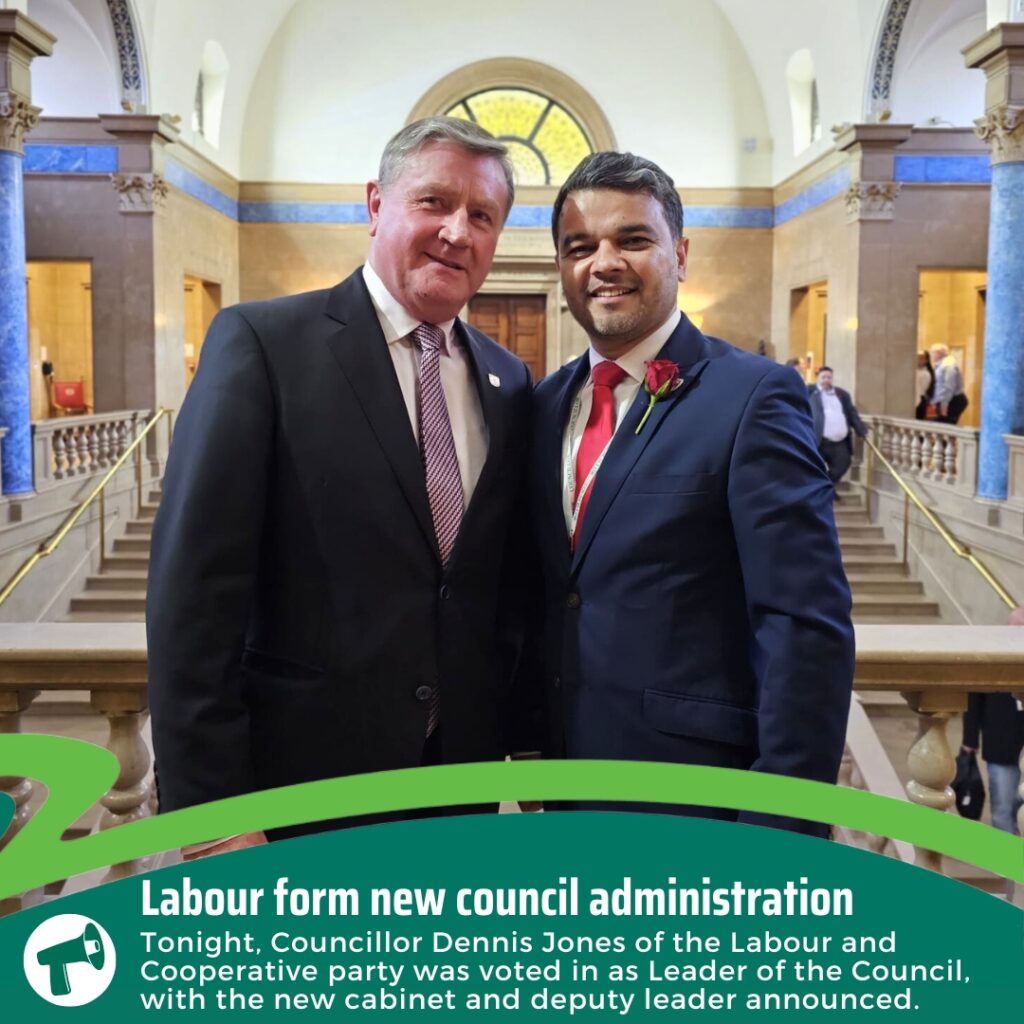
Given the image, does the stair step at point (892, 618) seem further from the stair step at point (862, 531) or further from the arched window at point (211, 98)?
the arched window at point (211, 98)

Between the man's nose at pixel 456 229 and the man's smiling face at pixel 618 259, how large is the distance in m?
0.22

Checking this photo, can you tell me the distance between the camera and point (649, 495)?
208cm

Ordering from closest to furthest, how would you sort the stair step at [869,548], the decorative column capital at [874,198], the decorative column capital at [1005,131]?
the decorative column capital at [1005,131] → the stair step at [869,548] → the decorative column capital at [874,198]

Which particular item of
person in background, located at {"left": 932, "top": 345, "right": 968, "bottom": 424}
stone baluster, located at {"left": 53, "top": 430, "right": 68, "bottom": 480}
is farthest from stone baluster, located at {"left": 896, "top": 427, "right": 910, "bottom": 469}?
stone baluster, located at {"left": 53, "top": 430, "right": 68, "bottom": 480}

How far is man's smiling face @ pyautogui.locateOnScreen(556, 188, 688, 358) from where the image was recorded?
217 cm

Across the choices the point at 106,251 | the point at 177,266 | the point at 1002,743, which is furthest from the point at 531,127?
the point at 1002,743

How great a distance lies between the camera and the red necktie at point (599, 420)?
2.24 m

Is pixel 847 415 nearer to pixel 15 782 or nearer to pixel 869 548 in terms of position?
pixel 869 548

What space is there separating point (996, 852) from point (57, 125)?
15555 millimetres

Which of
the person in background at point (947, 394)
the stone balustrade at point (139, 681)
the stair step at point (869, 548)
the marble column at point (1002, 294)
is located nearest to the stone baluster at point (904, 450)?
the person in background at point (947, 394)

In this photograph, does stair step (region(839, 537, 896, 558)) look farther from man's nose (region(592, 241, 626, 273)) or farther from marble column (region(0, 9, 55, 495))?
man's nose (region(592, 241, 626, 273))

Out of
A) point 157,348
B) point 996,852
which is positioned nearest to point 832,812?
point 996,852

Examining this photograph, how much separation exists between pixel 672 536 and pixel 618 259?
0.57m

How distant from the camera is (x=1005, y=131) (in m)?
10.7
